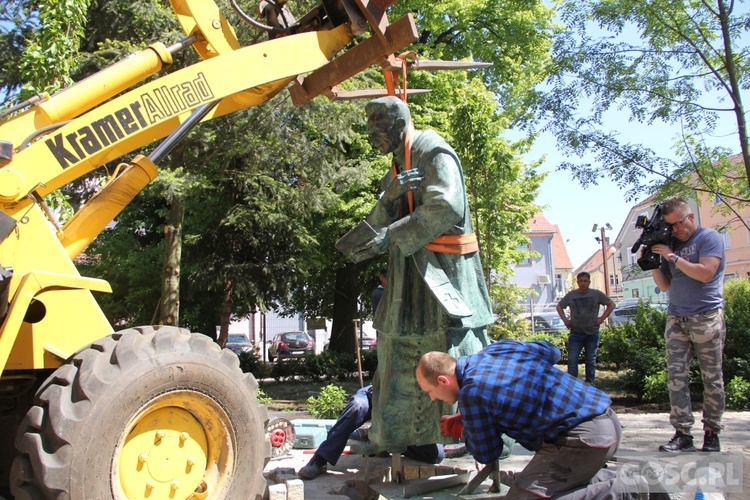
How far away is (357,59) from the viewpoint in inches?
184

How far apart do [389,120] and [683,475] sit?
108 inches

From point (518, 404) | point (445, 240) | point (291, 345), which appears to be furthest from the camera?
point (291, 345)

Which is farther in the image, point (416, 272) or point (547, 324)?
point (547, 324)

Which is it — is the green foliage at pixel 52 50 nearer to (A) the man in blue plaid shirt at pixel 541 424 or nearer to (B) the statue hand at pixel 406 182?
(B) the statue hand at pixel 406 182

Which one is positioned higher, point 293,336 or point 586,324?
point 586,324

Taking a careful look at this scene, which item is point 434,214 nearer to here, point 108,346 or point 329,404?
point 108,346

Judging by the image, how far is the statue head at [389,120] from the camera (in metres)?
4.46

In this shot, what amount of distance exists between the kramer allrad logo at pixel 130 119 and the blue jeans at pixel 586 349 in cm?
758

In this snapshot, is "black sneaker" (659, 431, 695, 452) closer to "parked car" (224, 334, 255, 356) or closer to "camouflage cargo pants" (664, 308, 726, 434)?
"camouflage cargo pants" (664, 308, 726, 434)

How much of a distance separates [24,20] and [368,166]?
6.81 metres

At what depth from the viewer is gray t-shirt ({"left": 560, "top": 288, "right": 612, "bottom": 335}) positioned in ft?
32.9

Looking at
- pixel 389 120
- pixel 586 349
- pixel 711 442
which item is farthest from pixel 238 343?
pixel 389 120

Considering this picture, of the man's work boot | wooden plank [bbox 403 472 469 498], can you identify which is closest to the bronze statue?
wooden plank [bbox 403 472 469 498]

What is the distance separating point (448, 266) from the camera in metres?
4.32
